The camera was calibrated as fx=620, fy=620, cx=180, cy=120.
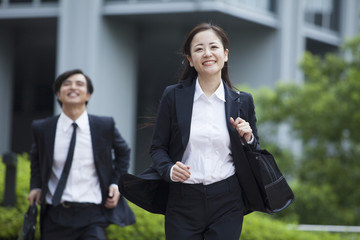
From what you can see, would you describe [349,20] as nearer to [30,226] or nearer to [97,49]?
[97,49]

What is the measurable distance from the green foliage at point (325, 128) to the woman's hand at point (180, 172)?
8.67m

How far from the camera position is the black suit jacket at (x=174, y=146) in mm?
3668

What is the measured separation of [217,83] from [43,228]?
6.58 ft

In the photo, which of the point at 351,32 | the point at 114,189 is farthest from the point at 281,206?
the point at 351,32

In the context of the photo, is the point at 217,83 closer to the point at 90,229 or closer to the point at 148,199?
the point at 148,199

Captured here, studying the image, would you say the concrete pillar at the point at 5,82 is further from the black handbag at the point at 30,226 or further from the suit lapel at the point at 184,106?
the suit lapel at the point at 184,106

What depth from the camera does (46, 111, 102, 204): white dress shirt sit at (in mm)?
4754

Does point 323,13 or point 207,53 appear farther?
point 323,13

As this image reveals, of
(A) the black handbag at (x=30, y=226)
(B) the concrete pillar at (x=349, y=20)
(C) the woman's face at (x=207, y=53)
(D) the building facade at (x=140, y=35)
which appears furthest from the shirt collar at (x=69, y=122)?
(B) the concrete pillar at (x=349, y=20)

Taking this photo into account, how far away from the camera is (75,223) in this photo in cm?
476

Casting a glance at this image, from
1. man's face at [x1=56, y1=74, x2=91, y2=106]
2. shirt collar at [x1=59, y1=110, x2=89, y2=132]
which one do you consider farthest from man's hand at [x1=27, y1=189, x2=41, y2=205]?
man's face at [x1=56, y1=74, x2=91, y2=106]

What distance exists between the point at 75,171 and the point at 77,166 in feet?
0.14

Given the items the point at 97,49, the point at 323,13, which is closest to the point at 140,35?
the point at 97,49

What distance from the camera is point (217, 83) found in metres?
3.84
